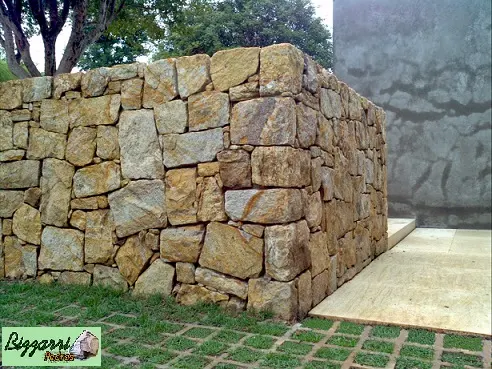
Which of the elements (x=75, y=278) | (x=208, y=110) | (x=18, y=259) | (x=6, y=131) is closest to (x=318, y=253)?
(x=208, y=110)

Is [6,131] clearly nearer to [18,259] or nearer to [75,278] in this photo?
[18,259]

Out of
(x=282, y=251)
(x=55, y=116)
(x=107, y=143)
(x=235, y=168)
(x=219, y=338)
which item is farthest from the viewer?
(x=55, y=116)

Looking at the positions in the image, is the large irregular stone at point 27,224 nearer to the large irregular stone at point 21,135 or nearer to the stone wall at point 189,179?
the stone wall at point 189,179

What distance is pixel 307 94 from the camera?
3055mm

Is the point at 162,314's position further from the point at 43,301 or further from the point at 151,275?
the point at 43,301

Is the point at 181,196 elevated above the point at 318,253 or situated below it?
above

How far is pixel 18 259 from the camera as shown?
3768 mm

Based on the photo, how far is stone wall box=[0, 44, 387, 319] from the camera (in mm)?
2821

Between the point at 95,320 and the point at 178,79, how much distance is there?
1640mm

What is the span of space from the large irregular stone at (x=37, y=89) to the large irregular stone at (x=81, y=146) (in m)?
0.43

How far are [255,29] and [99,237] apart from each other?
10.8m

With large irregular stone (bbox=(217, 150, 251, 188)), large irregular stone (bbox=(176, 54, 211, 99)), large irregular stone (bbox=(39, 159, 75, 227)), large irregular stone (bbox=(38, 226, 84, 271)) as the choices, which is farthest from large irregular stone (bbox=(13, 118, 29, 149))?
large irregular stone (bbox=(217, 150, 251, 188))

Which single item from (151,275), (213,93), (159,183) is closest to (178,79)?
(213,93)

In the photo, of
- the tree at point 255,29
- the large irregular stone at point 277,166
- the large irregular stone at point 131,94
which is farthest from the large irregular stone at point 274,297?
the tree at point 255,29
